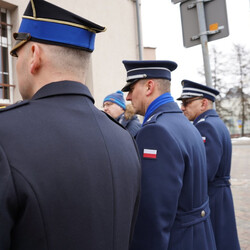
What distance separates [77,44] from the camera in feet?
3.74

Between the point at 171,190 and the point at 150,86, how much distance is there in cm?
86

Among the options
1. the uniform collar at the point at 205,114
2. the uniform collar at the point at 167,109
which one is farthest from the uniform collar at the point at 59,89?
the uniform collar at the point at 205,114

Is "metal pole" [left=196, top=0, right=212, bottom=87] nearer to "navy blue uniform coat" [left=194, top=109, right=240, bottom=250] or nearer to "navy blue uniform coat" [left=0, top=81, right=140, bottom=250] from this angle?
"navy blue uniform coat" [left=194, top=109, right=240, bottom=250]

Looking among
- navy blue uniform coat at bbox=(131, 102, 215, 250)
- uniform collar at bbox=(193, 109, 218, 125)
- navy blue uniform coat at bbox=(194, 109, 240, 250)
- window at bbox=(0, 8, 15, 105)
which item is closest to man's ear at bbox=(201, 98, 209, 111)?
uniform collar at bbox=(193, 109, 218, 125)

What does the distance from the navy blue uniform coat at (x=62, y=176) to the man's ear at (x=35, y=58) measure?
91 mm

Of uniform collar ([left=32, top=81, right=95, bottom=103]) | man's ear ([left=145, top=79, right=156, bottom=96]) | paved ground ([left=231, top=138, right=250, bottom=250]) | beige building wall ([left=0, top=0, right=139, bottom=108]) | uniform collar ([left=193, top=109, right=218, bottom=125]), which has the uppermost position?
beige building wall ([left=0, top=0, right=139, bottom=108])

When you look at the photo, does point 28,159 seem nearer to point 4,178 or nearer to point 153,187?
point 4,178

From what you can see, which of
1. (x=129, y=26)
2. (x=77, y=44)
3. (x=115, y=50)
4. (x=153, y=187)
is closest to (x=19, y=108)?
(x=77, y=44)

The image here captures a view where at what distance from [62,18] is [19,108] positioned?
40 centimetres

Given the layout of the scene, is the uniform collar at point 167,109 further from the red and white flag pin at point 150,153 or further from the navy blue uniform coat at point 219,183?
the navy blue uniform coat at point 219,183

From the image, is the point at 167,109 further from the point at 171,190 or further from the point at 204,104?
the point at 204,104

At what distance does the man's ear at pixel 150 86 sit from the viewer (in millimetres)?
2193

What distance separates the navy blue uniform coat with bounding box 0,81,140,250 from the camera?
84 centimetres

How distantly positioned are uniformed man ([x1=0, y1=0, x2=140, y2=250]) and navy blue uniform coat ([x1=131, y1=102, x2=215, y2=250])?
0.47 meters
